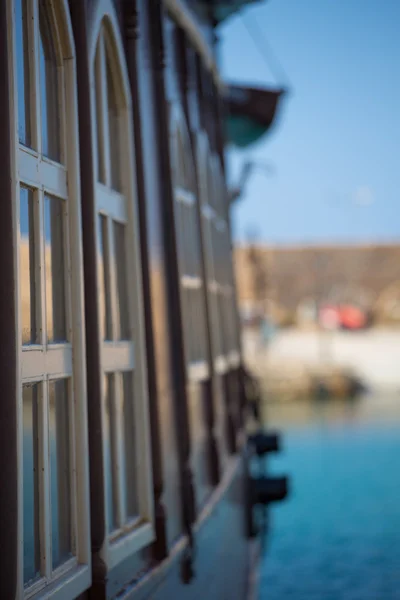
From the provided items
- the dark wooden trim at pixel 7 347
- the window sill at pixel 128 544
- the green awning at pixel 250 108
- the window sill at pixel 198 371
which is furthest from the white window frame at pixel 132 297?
the green awning at pixel 250 108

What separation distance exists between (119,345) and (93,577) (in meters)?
0.77

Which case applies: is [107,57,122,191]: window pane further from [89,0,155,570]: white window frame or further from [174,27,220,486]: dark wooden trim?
[174,27,220,486]: dark wooden trim

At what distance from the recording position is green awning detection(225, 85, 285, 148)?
27.6 ft

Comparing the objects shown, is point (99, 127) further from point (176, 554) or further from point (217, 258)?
point (217, 258)

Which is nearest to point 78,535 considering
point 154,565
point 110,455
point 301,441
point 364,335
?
point 110,455

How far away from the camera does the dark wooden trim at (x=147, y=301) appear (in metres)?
3.37

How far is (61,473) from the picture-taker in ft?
8.23

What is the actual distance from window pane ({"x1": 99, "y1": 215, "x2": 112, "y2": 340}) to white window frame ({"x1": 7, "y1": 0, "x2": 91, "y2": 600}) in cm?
40

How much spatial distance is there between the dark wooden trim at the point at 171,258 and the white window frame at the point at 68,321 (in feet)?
5.09

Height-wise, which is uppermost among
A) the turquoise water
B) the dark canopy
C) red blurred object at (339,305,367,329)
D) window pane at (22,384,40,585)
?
the dark canopy

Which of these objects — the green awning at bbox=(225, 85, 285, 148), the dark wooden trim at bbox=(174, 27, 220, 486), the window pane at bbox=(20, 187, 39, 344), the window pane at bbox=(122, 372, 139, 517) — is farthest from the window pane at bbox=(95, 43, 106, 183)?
the green awning at bbox=(225, 85, 285, 148)

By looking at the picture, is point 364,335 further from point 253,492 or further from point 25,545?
point 25,545

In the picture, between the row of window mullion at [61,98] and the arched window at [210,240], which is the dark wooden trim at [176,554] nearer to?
the arched window at [210,240]

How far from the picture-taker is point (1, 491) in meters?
1.97
